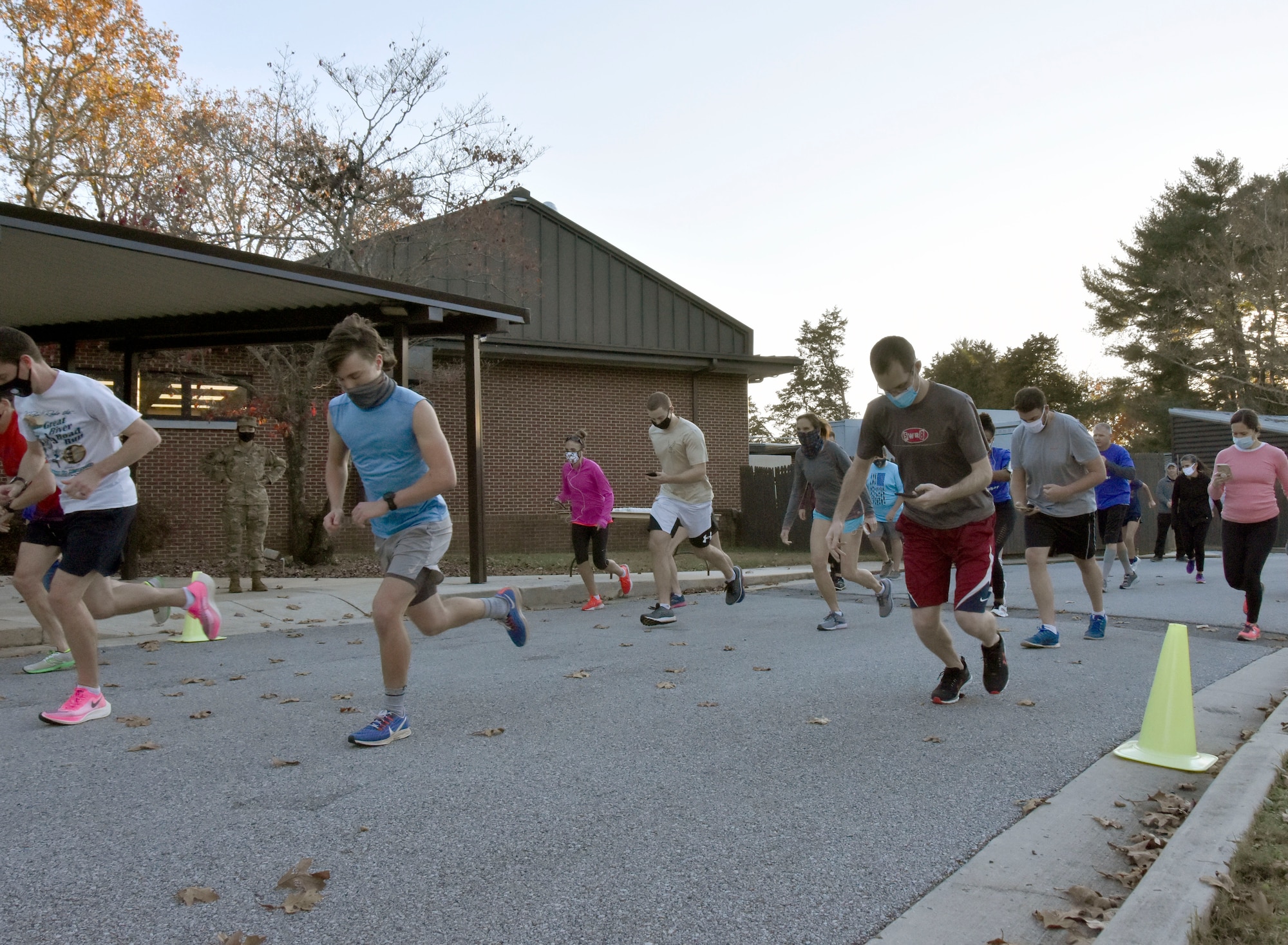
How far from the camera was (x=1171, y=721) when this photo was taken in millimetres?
4484

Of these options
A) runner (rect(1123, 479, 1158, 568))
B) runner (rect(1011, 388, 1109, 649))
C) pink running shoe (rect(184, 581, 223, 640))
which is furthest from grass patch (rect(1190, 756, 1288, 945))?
runner (rect(1123, 479, 1158, 568))

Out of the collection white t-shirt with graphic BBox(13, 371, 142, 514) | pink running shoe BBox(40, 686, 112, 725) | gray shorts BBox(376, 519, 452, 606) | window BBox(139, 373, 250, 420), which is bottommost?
pink running shoe BBox(40, 686, 112, 725)

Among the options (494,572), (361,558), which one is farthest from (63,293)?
(361,558)

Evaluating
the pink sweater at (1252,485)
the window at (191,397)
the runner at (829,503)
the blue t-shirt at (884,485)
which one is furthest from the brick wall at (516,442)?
the pink sweater at (1252,485)

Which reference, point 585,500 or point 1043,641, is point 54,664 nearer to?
point 585,500

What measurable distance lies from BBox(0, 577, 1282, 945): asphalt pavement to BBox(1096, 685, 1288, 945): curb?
1.93 ft

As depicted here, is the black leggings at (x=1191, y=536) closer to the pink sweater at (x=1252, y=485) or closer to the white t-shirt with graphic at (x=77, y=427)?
the pink sweater at (x=1252, y=485)

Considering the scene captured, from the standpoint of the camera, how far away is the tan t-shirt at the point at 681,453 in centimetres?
929

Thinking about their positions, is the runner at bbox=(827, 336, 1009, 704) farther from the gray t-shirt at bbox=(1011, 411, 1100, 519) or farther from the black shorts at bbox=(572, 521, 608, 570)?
the black shorts at bbox=(572, 521, 608, 570)

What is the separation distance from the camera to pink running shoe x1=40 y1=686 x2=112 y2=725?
5.15m

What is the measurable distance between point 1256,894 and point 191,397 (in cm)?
1710

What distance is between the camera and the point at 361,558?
1777 cm

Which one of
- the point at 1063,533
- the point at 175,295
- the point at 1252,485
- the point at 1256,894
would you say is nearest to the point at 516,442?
the point at 175,295

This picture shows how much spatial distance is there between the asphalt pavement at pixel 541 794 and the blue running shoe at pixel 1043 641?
0.39m
